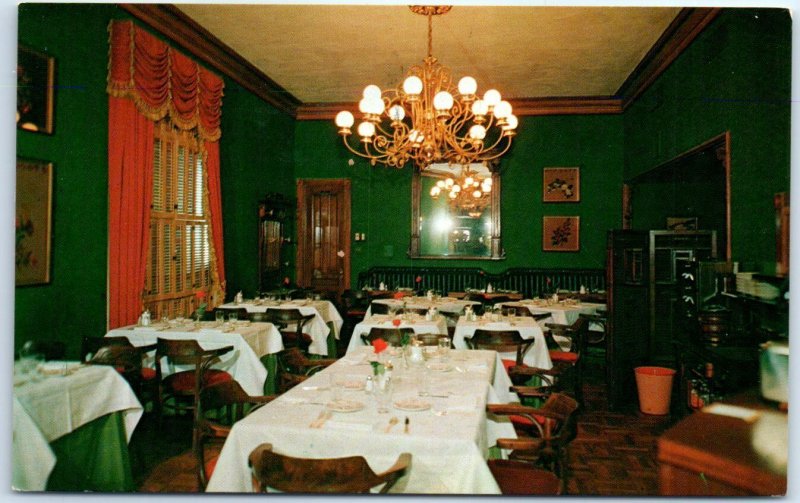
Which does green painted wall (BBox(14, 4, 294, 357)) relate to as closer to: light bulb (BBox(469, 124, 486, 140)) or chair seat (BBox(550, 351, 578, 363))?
light bulb (BBox(469, 124, 486, 140))

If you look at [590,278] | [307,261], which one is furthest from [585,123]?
[307,261]

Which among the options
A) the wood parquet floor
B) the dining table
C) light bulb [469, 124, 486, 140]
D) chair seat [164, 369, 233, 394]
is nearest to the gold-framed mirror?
light bulb [469, 124, 486, 140]

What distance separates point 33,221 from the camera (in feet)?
12.0

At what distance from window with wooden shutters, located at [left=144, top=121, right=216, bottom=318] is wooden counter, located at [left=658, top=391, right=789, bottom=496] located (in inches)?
207

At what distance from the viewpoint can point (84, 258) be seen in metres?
4.89

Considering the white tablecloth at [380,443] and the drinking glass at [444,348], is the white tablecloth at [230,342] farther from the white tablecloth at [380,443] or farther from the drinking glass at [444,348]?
the white tablecloth at [380,443]

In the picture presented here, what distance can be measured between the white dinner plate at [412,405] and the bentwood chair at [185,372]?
6.11 ft

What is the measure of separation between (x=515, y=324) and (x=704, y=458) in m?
3.76

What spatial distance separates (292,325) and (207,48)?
3541 millimetres

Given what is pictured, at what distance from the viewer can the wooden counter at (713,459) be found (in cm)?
183

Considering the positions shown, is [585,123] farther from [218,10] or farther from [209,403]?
[209,403]

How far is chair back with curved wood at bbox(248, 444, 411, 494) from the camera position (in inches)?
82.7

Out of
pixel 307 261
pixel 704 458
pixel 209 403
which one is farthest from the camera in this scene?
pixel 307 261

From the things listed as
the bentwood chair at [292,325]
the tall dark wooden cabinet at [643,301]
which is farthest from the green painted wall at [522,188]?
the tall dark wooden cabinet at [643,301]
